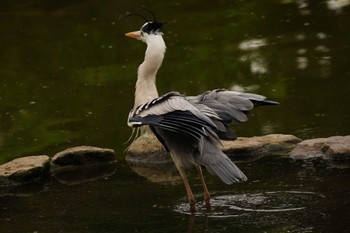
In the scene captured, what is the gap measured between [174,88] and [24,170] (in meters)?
3.82

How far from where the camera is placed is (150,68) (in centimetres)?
905

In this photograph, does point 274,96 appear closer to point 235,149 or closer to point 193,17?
point 235,149

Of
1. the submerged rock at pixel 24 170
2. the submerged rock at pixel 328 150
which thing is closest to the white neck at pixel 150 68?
the submerged rock at pixel 24 170

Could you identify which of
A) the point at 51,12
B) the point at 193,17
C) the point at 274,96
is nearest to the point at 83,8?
the point at 51,12

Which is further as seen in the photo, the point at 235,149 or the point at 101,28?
the point at 101,28

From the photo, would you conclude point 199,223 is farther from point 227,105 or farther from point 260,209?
point 227,105

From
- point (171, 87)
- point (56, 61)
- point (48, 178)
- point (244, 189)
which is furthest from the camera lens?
point (56, 61)

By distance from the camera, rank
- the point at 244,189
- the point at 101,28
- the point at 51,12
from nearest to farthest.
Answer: the point at 244,189
the point at 101,28
the point at 51,12

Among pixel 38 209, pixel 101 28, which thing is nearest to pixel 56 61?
pixel 101 28

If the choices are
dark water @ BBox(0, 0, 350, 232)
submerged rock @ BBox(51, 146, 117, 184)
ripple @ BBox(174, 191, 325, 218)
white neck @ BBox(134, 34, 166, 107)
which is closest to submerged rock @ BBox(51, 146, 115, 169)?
submerged rock @ BBox(51, 146, 117, 184)

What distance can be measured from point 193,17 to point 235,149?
283 inches

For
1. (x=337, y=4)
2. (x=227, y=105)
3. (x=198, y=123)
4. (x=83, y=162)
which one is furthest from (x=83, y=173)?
(x=337, y=4)

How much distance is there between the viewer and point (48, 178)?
9.61m

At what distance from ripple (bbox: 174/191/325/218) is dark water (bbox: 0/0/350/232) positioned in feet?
0.06
